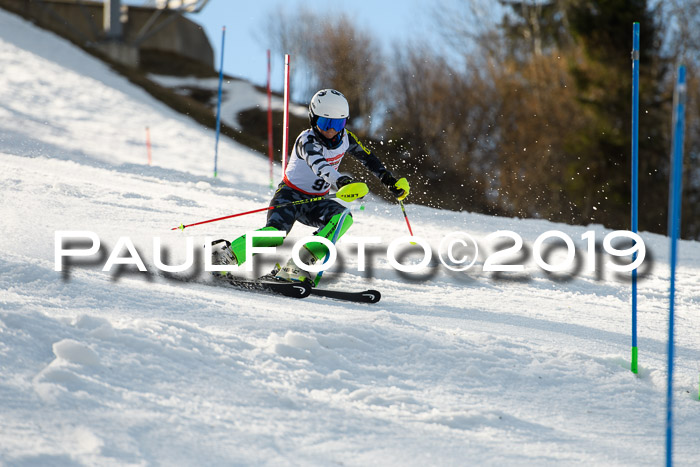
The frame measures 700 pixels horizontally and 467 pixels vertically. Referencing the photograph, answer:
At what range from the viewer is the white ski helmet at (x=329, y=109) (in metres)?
5.54

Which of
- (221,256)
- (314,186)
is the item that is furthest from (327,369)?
(314,186)

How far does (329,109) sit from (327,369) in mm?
2358

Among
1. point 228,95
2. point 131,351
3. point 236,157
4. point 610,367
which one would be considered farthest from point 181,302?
point 228,95

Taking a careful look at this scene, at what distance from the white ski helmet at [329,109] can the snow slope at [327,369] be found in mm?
1276

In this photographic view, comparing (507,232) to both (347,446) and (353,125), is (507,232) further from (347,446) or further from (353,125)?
(353,125)

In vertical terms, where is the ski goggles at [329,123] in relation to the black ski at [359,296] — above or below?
above

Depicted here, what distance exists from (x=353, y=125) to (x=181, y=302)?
1022 inches

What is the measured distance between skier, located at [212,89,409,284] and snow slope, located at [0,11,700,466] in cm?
31

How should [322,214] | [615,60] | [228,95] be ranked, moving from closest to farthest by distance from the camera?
1. [322,214]
2. [615,60]
3. [228,95]

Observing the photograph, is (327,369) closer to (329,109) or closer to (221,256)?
(221,256)

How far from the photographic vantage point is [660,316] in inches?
243

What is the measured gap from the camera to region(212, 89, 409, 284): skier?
554 cm

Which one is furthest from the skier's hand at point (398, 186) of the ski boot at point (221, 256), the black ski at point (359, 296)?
the ski boot at point (221, 256)

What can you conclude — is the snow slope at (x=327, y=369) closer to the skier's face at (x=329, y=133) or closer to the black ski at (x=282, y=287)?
the black ski at (x=282, y=287)
